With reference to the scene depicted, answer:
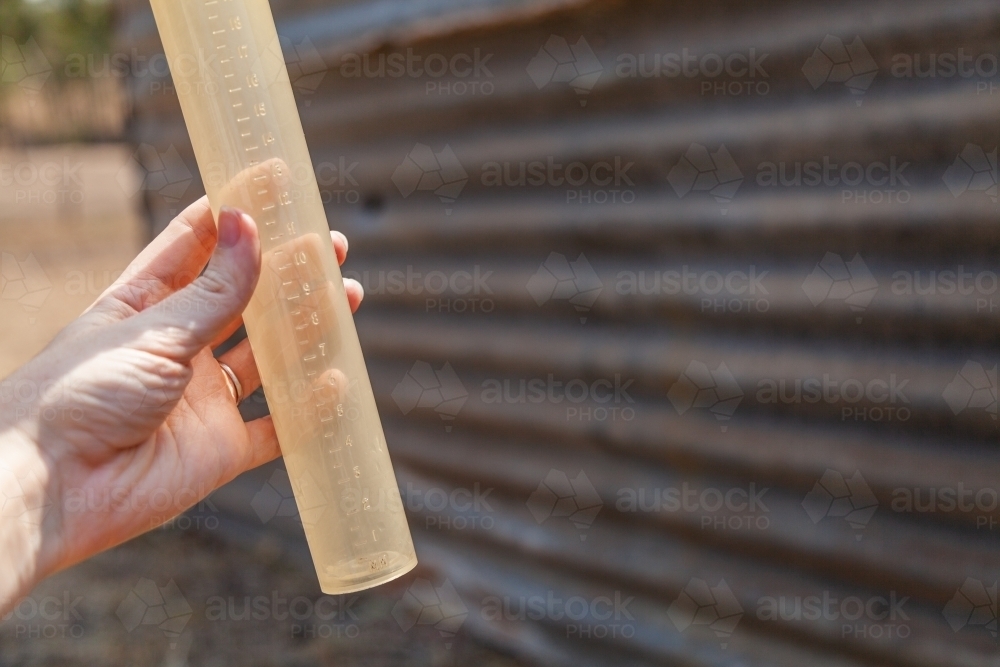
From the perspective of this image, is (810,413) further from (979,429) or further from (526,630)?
(526,630)

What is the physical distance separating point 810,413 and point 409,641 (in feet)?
5.08

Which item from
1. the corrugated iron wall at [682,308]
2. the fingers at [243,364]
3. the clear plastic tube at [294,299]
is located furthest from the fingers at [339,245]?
the corrugated iron wall at [682,308]

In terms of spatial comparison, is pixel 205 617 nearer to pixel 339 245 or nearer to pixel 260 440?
pixel 260 440

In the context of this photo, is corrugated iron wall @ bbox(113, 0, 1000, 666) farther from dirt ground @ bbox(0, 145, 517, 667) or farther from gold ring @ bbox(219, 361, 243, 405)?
gold ring @ bbox(219, 361, 243, 405)

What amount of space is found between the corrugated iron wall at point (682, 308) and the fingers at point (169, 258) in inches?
39.2

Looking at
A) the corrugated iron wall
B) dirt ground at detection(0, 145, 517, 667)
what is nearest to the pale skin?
the corrugated iron wall

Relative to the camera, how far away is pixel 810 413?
1.89m

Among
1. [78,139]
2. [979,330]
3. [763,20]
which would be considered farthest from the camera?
[78,139]

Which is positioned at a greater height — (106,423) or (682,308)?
(106,423)

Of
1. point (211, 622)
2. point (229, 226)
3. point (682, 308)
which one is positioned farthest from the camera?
point (211, 622)

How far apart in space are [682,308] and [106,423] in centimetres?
130

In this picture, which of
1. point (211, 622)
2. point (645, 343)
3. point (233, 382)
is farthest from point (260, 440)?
point (211, 622)

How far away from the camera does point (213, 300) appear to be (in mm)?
1251

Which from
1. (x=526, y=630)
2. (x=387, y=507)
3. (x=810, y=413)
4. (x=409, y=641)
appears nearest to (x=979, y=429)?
(x=810, y=413)
